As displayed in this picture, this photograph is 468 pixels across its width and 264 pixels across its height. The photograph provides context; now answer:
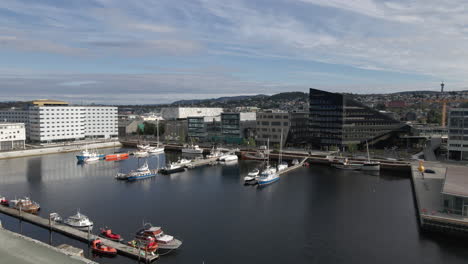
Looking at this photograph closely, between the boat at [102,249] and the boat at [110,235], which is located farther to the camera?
the boat at [110,235]

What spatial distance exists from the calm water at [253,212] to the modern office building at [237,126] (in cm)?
1839

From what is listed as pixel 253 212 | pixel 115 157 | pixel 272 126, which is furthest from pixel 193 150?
pixel 253 212

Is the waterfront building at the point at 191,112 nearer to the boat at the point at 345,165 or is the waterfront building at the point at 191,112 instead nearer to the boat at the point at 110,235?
the boat at the point at 345,165

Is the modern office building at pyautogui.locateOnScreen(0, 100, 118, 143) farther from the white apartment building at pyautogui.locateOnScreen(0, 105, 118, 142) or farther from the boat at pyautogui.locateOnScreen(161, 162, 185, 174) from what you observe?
the boat at pyautogui.locateOnScreen(161, 162, 185, 174)

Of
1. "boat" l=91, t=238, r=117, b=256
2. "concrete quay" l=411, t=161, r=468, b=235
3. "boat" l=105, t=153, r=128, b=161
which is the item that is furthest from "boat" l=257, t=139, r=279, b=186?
"boat" l=105, t=153, r=128, b=161

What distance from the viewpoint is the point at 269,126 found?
47094 mm

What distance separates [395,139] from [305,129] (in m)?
11.0

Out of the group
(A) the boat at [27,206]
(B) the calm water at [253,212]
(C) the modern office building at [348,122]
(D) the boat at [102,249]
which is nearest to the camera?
(D) the boat at [102,249]

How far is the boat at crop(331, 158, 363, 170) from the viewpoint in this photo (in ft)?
108

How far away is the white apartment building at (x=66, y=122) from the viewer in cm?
5091

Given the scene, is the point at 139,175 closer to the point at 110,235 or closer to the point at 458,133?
the point at 110,235

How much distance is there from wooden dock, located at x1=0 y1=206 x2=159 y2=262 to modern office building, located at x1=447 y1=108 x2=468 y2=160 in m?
29.2

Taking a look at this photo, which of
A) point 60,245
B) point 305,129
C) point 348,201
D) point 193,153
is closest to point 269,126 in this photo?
point 305,129

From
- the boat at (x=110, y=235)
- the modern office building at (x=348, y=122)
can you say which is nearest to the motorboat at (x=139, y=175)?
the boat at (x=110, y=235)
